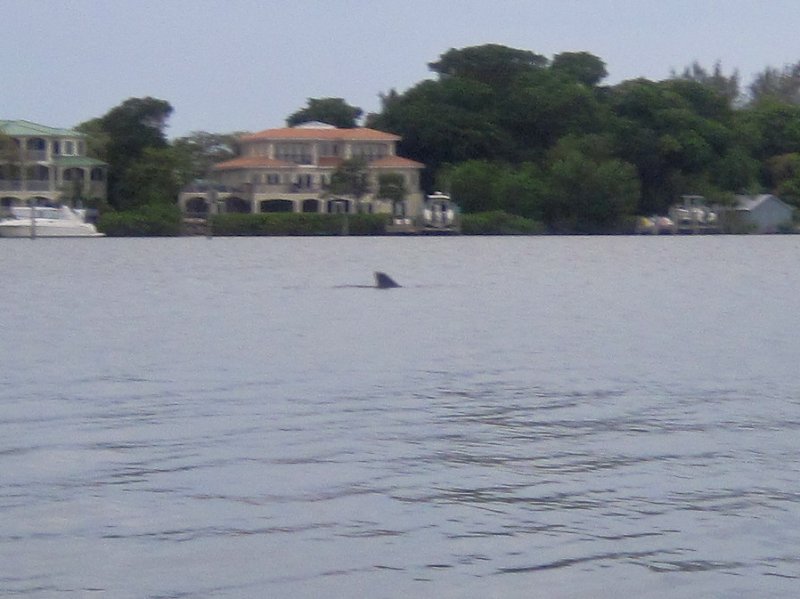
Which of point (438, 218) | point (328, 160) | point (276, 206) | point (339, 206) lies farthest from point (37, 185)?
point (438, 218)

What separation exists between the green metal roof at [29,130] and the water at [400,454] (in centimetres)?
9381

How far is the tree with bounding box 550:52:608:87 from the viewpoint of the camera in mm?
147900

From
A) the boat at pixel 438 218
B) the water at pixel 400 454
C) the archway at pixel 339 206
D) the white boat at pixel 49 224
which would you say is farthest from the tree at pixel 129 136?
the water at pixel 400 454

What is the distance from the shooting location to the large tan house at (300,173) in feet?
424

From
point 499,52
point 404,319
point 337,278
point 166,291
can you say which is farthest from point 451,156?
point 404,319

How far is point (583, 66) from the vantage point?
14850cm

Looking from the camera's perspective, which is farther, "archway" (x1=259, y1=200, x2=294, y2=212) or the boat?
"archway" (x1=259, y1=200, x2=294, y2=212)

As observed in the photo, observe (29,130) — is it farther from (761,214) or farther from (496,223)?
(761,214)

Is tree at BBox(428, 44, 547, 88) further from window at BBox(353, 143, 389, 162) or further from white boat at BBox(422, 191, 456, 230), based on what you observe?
white boat at BBox(422, 191, 456, 230)

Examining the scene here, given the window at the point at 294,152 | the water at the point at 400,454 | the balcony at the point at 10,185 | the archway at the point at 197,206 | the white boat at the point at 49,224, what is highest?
the window at the point at 294,152

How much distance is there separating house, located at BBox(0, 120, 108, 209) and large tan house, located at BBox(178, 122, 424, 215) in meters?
7.83

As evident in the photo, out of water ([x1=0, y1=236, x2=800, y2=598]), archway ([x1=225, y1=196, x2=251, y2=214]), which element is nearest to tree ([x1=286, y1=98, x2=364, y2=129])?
archway ([x1=225, y1=196, x2=251, y2=214])

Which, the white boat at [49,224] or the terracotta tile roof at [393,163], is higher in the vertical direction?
the terracotta tile roof at [393,163]

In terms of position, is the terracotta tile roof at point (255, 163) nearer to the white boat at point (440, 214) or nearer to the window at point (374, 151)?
the window at point (374, 151)
